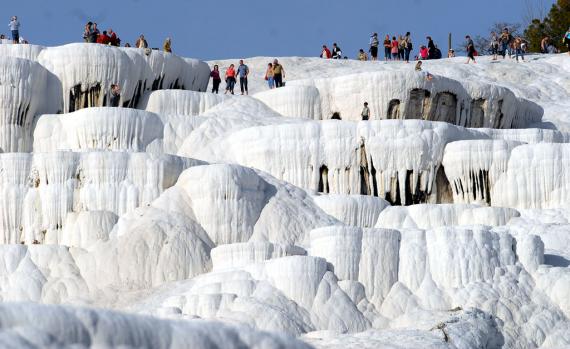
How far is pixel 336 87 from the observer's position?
36.1 m

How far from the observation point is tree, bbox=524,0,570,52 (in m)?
64.7

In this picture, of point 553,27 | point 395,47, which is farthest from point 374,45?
point 553,27

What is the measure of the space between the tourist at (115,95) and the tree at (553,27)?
33.2 meters

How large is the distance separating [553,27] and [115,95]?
35780 mm

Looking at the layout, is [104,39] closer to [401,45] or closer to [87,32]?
[87,32]

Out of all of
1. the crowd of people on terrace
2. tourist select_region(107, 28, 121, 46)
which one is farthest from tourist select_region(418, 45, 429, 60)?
tourist select_region(107, 28, 121, 46)

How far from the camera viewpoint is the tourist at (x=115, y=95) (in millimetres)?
35031

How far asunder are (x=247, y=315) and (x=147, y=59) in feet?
50.1

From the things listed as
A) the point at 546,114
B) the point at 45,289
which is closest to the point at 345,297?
the point at 45,289

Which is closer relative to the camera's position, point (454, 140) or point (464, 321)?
point (464, 321)

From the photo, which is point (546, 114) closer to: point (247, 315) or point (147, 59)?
point (147, 59)

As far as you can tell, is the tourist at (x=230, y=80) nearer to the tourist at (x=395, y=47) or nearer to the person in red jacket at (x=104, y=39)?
A: the person in red jacket at (x=104, y=39)

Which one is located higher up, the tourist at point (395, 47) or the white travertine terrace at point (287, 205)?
the tourist at point (395, 47)

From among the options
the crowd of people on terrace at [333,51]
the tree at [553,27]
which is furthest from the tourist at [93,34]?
the tree at [553,27]
